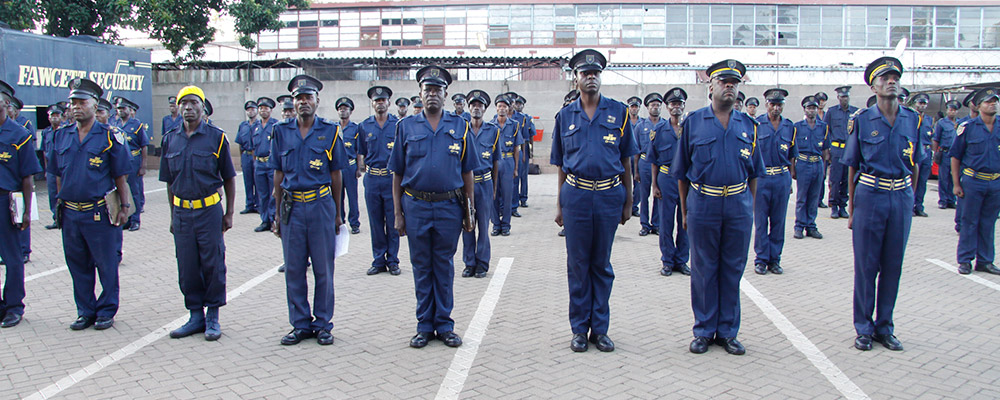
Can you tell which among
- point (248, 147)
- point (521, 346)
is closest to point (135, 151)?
point (248, 147)

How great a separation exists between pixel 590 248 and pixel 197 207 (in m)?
3.22

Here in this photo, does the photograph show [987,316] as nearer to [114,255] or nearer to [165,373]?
[165,373]

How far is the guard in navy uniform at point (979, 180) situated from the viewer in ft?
25.7

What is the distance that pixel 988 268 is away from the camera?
800 centimetres

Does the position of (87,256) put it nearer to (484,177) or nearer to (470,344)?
(470,344)

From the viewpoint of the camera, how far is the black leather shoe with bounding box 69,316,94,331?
5801 mm

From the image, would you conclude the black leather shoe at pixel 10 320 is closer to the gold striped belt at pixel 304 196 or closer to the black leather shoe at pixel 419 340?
the gold striped belt at pixel 304 196

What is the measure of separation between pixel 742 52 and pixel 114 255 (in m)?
29.1

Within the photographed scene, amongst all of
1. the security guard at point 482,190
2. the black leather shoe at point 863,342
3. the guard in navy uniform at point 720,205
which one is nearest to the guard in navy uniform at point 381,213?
the security guard at point 482,190

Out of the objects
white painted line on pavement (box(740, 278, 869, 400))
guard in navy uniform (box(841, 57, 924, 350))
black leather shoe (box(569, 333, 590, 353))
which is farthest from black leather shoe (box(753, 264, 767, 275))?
black leather shoe (box(569, 333, 590, 353))

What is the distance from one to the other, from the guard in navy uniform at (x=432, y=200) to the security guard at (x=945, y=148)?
11459 millimetres

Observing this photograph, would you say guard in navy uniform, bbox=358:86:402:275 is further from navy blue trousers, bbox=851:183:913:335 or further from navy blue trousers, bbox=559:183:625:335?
navy blue trousers, bbox=851:183:913:335

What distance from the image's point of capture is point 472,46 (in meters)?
30.6

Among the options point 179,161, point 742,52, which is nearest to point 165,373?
point 179,161
